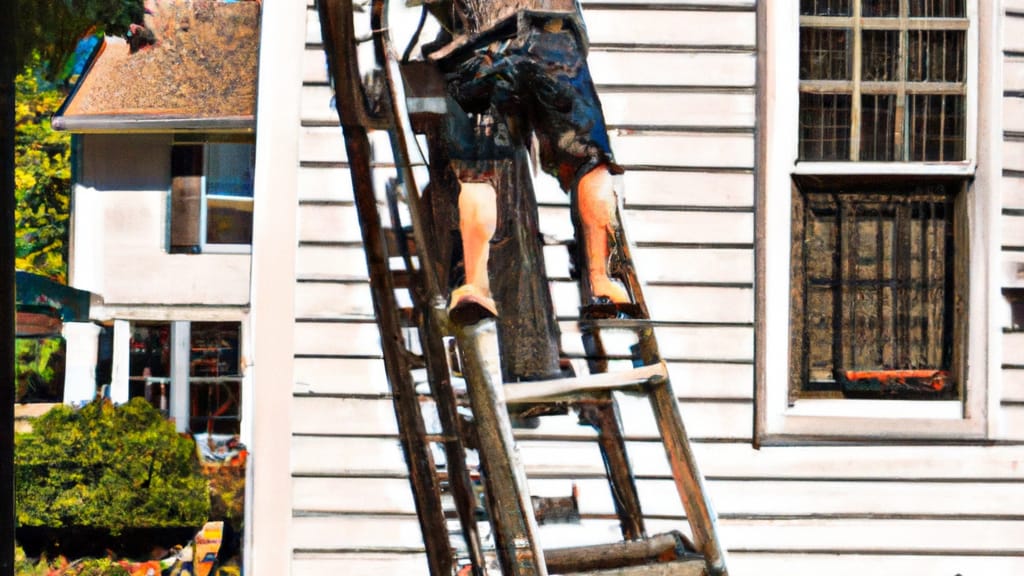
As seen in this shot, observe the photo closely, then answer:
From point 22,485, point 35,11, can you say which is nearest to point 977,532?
point 22,485

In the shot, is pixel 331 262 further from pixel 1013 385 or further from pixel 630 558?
pixel 1013 385

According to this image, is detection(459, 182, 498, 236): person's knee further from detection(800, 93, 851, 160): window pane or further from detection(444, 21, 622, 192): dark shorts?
detection(800, 93, 851, 160): window pane

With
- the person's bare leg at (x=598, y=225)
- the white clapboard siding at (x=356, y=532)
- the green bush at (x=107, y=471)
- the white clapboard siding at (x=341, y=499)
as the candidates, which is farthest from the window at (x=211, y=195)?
the person's bare leg at (x=598, y=225)

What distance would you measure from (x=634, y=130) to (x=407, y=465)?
4.77ft

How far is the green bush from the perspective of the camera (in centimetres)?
425

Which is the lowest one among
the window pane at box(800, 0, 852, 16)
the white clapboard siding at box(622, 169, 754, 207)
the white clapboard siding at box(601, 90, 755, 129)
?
the white clapboard siding at box(622, 169, 754, 207)

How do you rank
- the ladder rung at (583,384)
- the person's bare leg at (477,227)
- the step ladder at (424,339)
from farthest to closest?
the step ladder at (424,339)
the person's bare leg at (477,227)
the ladder rung at (583,384)

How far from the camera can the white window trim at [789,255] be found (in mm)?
4219

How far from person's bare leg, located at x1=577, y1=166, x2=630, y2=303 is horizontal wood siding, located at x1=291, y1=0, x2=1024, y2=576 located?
423 mm

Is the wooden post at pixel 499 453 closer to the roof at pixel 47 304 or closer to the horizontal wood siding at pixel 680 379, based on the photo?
the horizontal wood siding at pixel 680 379

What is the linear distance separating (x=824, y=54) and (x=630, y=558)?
1992mm

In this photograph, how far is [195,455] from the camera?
4.25m

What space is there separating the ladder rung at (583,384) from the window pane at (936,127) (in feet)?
4.89

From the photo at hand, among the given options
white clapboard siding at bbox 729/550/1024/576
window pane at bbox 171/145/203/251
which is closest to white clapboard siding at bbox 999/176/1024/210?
white clapboard siding at bbox 729/550/1024/576
